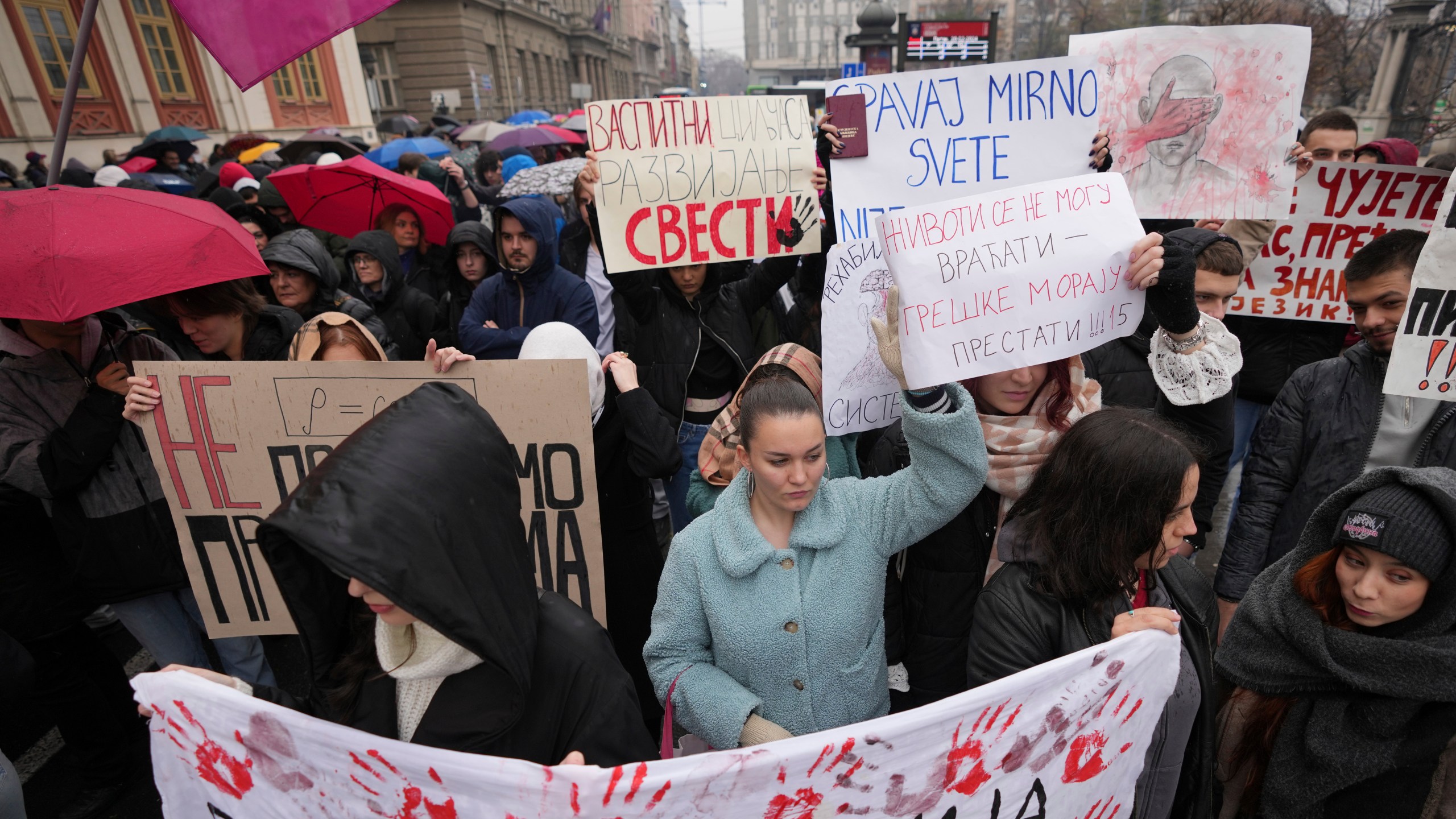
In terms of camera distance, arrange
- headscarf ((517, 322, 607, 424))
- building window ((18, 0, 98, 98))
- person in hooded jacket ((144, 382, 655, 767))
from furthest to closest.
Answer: building window ((18, 0, 98, 98)) → headscarf ((517, 322, 607, 424)) → person in hooded jacket ((144, 382, 655, 767))

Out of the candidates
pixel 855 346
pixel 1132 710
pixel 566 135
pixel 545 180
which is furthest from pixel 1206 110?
pixel 566 135

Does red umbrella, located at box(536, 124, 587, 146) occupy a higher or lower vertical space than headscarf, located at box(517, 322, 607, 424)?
higher

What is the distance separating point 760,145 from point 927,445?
1.89 meters

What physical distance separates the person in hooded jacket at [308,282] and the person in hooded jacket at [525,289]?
19.6 inches

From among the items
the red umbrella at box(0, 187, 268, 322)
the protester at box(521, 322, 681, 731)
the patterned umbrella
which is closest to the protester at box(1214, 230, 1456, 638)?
the protester at box(521, 322, 681, 731)

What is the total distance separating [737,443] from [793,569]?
0.60 meters

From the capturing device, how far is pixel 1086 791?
1538 millimetres

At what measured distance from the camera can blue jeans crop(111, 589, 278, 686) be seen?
2625mm

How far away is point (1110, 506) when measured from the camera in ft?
5.04

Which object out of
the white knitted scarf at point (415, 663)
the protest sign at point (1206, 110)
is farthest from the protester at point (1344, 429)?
the white knitted scarf at point (415, 663)

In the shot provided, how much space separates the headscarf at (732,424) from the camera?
2.27 m

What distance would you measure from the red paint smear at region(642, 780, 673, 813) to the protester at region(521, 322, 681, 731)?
1094mm

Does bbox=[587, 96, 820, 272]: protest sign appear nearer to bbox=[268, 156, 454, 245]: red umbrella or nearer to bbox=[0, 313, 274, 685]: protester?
bbox=[0, 313, 274, 685]: protester

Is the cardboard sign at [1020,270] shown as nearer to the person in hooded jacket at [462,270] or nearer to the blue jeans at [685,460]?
the blue jeans at [685,460]
